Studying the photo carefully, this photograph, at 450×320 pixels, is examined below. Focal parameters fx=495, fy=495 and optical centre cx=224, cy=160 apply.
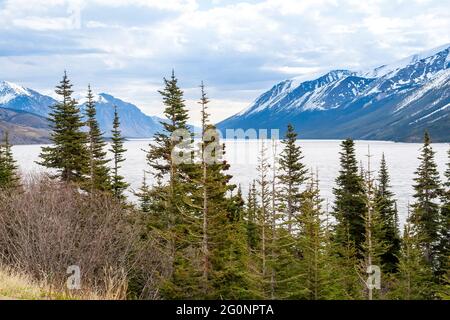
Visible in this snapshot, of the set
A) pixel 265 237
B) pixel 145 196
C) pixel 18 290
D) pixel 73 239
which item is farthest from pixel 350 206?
pixel 18 290

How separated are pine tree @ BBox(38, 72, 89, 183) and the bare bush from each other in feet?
34.4

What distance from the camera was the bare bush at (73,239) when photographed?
22.7 m

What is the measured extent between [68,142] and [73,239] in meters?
18.4

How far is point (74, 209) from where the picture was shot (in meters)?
28.2

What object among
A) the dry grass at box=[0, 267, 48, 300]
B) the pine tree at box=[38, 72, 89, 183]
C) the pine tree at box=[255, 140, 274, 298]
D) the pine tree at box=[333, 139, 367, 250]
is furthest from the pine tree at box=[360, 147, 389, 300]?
the pine tree at box=[38, 72, 89, 183]

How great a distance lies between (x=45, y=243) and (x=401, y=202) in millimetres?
77513

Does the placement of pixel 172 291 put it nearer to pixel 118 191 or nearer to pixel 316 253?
pixel 316 253

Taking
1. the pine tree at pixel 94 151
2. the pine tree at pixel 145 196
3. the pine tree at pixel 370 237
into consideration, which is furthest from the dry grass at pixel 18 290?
the pine tree at pixel 94 151

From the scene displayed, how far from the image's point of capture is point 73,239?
2517 centimetres

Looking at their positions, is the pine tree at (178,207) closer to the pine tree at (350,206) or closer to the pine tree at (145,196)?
the pine tree at (145,196)

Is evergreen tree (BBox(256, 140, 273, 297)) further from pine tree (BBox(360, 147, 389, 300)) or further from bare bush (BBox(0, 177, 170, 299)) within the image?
bare bush (BBox(0, 177, 170, 299))

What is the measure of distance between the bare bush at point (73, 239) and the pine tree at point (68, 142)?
10498 millimetres

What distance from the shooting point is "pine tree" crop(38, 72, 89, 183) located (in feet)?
137

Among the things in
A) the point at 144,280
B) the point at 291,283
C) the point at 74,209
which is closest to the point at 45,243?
the point at 74,209
